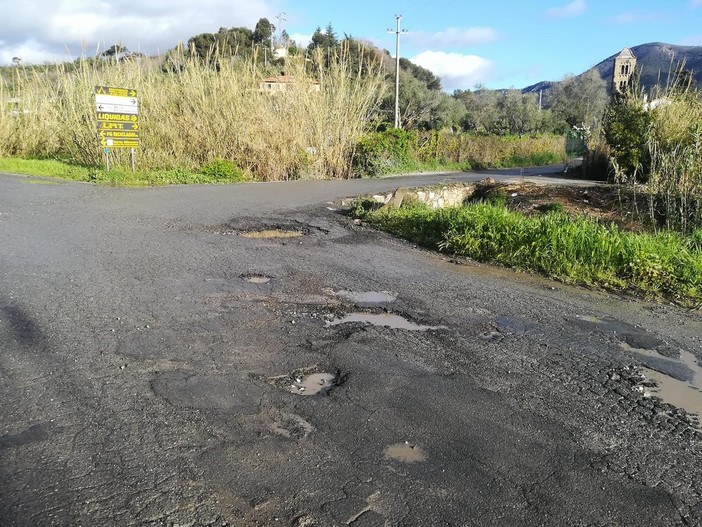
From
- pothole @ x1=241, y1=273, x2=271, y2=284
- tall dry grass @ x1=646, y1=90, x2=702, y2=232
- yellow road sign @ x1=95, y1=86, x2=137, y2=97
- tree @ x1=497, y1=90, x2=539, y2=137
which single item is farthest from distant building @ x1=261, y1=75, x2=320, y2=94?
tree @ x1=497, y1=90, x2=539, y2=137

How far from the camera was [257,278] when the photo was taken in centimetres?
658

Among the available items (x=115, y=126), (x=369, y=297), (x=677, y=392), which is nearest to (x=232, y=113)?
(x=115, y=126)

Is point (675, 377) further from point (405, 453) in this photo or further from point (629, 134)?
point (629, 134)

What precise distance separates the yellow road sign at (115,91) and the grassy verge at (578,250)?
12273 mm

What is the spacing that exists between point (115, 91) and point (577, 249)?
49.3 feet

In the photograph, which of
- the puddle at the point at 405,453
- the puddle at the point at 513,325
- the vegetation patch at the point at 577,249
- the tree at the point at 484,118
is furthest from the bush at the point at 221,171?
the tree at the point at 484,118

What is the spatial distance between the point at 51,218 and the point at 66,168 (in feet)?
33.9

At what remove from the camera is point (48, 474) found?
8.98 ft

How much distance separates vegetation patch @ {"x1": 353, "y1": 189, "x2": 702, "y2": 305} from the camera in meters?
6.74

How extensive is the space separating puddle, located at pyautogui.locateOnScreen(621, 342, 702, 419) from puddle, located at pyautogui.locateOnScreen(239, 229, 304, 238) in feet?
19.0

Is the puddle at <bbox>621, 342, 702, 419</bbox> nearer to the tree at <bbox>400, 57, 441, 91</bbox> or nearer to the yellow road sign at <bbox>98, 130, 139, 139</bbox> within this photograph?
the yellow road sign at <bbox>98, 130, 139, 139</bbox>

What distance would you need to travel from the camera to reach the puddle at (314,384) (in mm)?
3749

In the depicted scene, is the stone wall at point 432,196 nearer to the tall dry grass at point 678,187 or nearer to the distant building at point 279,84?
the tall dry grass at point 678,187

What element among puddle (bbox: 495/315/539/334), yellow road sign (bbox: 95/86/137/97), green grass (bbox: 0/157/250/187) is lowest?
puddle (bbox: 495/315/539/334)
